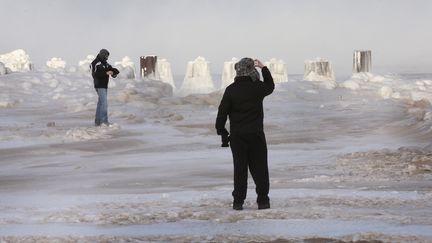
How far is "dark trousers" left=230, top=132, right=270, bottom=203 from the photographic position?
7371 mm

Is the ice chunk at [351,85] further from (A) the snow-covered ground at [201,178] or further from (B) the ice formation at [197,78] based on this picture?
(A) the snow-covered ground at [201,178]

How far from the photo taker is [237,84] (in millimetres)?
7289

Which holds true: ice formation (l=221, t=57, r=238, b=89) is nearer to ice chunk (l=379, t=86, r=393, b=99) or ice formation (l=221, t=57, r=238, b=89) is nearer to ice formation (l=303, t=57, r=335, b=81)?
ice formation (l=303, t=57, r=335, b=81)

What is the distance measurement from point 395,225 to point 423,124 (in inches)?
387

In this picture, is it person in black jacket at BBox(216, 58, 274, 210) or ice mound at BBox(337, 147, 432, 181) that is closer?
person in black jacket at BBox(216, 58, 274, 210)

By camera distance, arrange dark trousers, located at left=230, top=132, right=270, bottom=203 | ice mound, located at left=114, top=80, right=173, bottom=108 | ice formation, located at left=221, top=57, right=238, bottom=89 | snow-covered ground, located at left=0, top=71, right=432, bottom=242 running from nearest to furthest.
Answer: snow-covered ground, located at left=0, top=71, right=432, bottom=242 → dark trousers, located at left=230, top=132, right=270, bottom=203 → ice mound, located at left=114, top=80, right=173, bottom=108 → ice formation, located at left=221, top=57, right=238, bottom=89

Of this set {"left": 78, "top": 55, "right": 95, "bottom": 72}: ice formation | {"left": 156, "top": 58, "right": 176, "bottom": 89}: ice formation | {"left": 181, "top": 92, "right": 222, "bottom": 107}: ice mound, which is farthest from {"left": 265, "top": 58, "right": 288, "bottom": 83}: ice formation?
{"left": 181, "top": 92, "right": 222, "bottom": 107}: ice mound

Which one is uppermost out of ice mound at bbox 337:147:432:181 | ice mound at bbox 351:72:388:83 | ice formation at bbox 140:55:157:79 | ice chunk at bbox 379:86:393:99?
ice formation at bbox 140:55:157:79

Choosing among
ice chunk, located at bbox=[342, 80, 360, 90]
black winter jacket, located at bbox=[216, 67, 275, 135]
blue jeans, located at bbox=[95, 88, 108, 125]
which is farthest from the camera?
ice chunk, located at bbox=[342, 80, 360, 90]

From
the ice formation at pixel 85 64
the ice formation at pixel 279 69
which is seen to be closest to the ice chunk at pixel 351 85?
the ice formation at pixel 279 69

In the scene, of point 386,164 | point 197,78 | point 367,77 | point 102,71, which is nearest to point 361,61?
point 367,77

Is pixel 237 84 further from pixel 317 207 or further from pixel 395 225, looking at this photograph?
pixel 395 225

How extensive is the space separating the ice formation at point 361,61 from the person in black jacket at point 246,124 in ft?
94.1

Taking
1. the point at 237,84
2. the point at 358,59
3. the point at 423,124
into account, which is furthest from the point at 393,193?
the point at 358,59
